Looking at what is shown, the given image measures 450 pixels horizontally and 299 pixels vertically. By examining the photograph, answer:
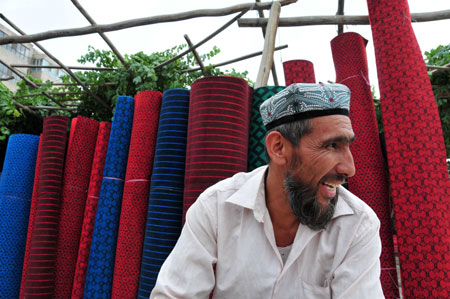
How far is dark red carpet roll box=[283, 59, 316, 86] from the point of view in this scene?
6.64ft

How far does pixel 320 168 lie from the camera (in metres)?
1.13

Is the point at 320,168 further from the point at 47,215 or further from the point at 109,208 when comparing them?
the point at 47,215

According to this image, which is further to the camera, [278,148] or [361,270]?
[278,148]

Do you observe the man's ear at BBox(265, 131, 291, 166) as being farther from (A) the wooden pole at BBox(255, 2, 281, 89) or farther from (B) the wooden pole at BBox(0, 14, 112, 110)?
(B) the wooden pole at BBox(0, 14, 112, 110)

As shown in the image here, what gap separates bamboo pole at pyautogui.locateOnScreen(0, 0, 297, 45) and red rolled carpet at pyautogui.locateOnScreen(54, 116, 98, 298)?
3.83 feet

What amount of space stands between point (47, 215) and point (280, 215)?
1.73 metres

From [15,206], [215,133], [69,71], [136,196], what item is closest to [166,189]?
[136,196]

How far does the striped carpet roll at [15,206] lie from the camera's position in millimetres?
2455

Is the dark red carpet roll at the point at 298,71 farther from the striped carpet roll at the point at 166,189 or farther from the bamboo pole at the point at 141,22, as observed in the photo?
the bamboo pole at the point at 141,22

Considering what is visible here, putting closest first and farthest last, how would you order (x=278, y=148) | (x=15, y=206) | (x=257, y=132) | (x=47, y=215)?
(x=278, y=148), (x=257, y=132), (x=47, y=215), (x=15, y=206)

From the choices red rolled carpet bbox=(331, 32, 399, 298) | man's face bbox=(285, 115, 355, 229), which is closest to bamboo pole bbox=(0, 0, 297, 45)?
red rolled carpet bbox=(331, 32, 399, 298)

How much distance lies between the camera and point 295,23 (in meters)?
2.63

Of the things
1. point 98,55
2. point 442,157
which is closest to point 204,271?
point 442,157

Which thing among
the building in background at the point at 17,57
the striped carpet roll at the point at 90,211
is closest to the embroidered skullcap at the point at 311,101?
the striped carpet roll at the point at 90,211
